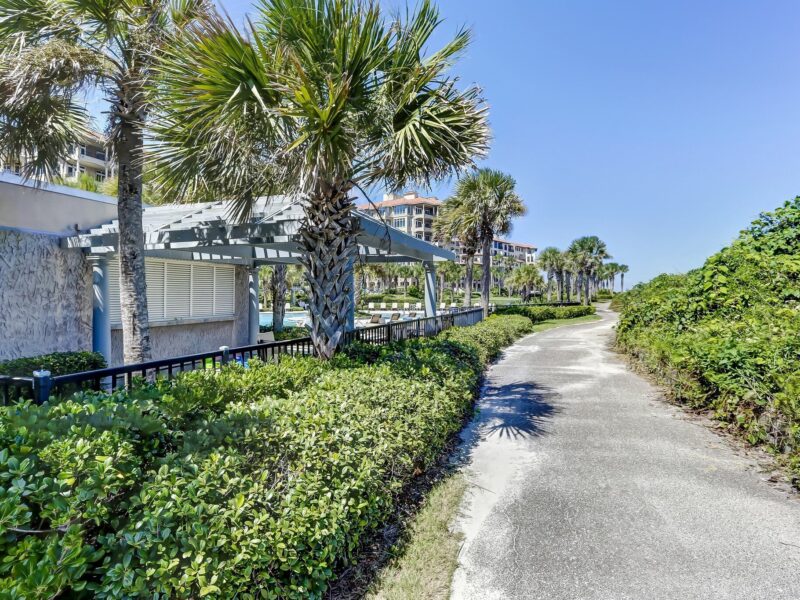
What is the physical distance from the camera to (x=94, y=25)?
6035 millimetres

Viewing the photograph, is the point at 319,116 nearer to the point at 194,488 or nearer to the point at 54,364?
the point at 194,488

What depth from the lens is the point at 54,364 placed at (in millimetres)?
7348

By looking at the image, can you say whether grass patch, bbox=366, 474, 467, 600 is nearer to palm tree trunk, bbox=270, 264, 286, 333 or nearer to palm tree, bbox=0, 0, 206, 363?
palm tree, bbox=0, 0, 206, 363

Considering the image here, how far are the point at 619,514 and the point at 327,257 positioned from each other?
4683 mm

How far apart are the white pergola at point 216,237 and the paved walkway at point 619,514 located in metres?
3.67

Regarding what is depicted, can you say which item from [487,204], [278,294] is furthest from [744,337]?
[487,204]

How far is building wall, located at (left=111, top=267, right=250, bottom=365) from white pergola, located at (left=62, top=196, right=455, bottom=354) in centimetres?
189

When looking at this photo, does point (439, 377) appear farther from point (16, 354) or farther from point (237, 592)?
point (16, 354)

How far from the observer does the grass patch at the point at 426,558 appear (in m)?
2.89

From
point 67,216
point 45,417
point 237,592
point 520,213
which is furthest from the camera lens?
point 520,213

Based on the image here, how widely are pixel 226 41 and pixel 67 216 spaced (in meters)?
7.28

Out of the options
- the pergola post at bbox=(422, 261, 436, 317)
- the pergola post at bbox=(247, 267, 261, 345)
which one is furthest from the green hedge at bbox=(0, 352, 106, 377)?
the pergola post at bbox=(422, 261, 436, 317)

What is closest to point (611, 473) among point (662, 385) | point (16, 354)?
point (662, 385)

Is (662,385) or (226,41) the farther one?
(662,385)
